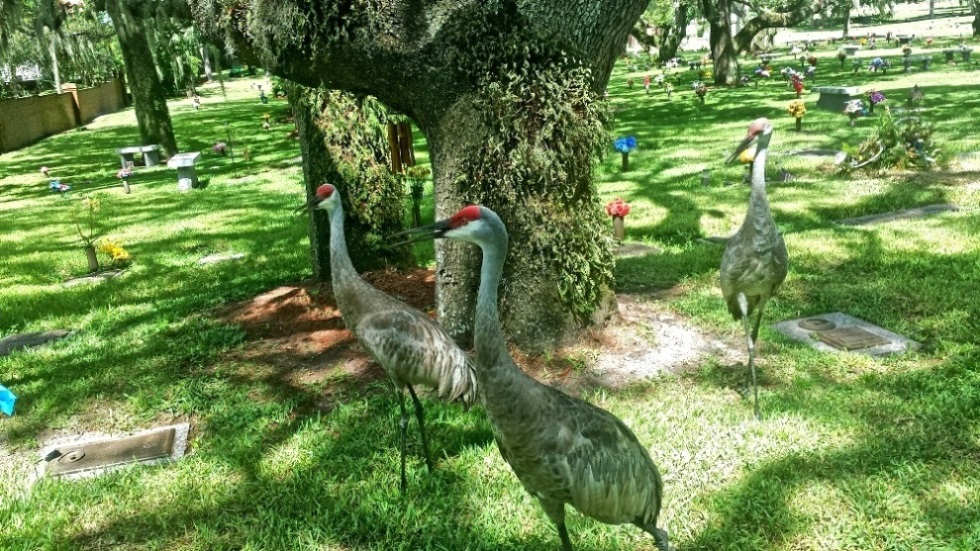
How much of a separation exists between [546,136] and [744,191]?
21.2ft

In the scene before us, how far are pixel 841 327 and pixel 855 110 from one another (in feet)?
34.3

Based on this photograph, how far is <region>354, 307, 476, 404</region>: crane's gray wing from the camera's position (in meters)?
4.09

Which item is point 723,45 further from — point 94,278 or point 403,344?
point 403,344

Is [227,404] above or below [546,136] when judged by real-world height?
below

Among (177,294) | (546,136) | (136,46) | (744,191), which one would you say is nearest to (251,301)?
(177,294)

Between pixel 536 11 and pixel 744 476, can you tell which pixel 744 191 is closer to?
pixel 536 11

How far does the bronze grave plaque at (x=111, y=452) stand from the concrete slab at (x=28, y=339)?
7.81ft

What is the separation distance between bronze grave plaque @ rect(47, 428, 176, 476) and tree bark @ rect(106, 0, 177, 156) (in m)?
12.7

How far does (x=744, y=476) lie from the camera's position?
154 inches

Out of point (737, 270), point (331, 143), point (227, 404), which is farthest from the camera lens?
point (331, 143)

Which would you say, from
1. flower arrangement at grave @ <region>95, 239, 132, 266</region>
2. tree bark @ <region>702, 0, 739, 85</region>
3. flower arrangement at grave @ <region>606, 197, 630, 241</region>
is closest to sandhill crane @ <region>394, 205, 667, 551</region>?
flower arrangement at grave @ <region>606, 197, 630, 241</region>

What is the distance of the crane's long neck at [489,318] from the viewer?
9.13ft

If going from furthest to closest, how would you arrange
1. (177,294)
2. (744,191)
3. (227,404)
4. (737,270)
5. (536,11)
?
1. (744,191)
2. (177,294)
3. (227,404)
4. (536,11)
5. (737,270)

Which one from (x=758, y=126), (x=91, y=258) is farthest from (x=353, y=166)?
(x=91, y=258)
